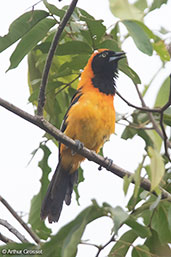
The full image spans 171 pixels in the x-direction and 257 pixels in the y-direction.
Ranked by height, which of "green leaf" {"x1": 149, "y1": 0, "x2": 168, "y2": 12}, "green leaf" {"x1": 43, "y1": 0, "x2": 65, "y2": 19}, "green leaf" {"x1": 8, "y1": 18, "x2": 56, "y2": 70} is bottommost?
"green leaf" {"x1": 149, "y1": 0, "x2": 168, "y2": 12}

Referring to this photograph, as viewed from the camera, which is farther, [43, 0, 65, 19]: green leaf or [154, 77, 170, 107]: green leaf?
[43, 0, 65, 19]: green leaf

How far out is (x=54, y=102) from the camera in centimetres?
418

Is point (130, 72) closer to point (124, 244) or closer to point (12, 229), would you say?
point (124, 244)

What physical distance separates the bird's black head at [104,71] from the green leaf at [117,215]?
10.2 feet

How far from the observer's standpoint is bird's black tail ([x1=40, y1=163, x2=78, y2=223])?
16.0 ft

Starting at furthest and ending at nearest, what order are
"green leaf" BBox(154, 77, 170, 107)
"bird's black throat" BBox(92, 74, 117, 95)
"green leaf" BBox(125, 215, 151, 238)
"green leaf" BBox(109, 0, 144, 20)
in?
"bird's black throat" BBox(92, 74, 117, 95) < "green leaf" BBox(154, 77, 170, 107) < "green leaf" BBox(125, 215, 151, 238) < "green leaf" BBox(109, 0, 144, 20)

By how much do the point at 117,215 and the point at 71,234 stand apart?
221mm

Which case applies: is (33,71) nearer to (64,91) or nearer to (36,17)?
(64,91)

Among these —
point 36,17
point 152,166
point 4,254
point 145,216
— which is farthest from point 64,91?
point 152,166

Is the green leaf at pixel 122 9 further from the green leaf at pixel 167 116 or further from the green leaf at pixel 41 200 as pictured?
the green leaf at pixel 41 200

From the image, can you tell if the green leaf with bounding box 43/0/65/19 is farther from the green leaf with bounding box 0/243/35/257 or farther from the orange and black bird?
the green leaf with bounding box 0/243/35/257

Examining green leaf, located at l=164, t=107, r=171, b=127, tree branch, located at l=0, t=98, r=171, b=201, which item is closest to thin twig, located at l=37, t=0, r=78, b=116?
tree branch, located at l=0, t=98, r=171, b=201

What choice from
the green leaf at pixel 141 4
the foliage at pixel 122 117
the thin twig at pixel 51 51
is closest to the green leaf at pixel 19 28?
the foliage at pixel 122 117

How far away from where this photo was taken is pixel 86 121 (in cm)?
479
